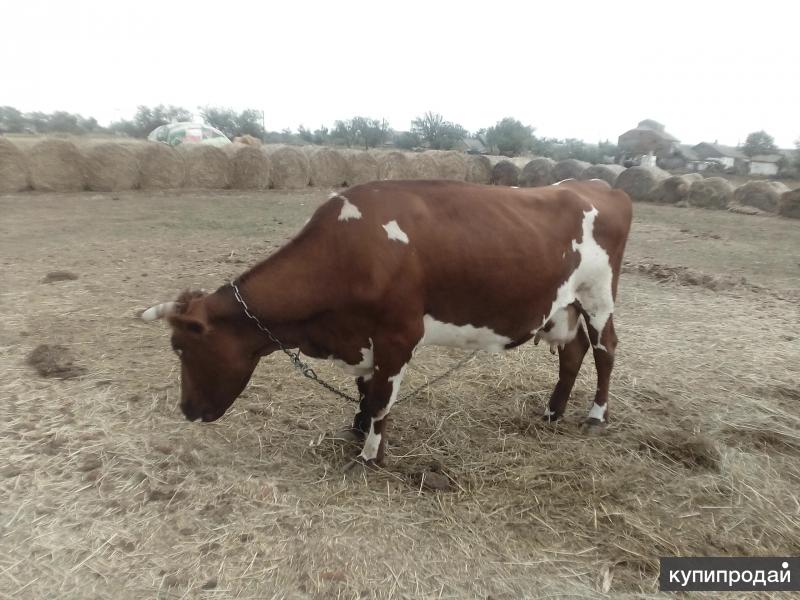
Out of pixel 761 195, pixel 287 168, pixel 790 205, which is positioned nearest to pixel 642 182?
pixel 761 195

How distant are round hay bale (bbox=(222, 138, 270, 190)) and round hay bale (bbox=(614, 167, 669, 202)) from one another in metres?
12.7

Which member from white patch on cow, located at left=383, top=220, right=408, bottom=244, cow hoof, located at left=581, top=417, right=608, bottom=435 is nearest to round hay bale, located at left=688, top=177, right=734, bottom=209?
cow hoof, located at left=581, top=417, right=608, bottom=435

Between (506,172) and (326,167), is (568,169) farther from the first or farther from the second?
(326,167)

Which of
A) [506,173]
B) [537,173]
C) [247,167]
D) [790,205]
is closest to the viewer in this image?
[790,205]

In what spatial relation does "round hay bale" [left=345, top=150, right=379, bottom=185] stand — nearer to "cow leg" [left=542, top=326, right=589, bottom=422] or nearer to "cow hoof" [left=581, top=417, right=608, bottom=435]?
"cow leg" [left=542, top=326, right=589, bottom=422]

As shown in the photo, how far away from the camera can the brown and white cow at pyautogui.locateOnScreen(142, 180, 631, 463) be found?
3066mm

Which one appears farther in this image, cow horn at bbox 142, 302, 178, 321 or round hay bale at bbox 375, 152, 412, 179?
round hay bale at bbox 375, 152, 412, 179

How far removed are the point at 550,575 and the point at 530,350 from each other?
10.3 feet

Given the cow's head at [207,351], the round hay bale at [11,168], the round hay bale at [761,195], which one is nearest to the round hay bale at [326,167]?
the round hay bale at [11,168]

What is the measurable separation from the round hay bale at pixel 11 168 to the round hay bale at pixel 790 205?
22.2 meters

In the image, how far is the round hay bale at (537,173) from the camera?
21.3m

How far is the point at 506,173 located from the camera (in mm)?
22328

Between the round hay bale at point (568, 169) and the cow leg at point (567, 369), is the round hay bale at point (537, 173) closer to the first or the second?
→ the round hay bale at point (568, 169)

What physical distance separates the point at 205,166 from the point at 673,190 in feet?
52.9
